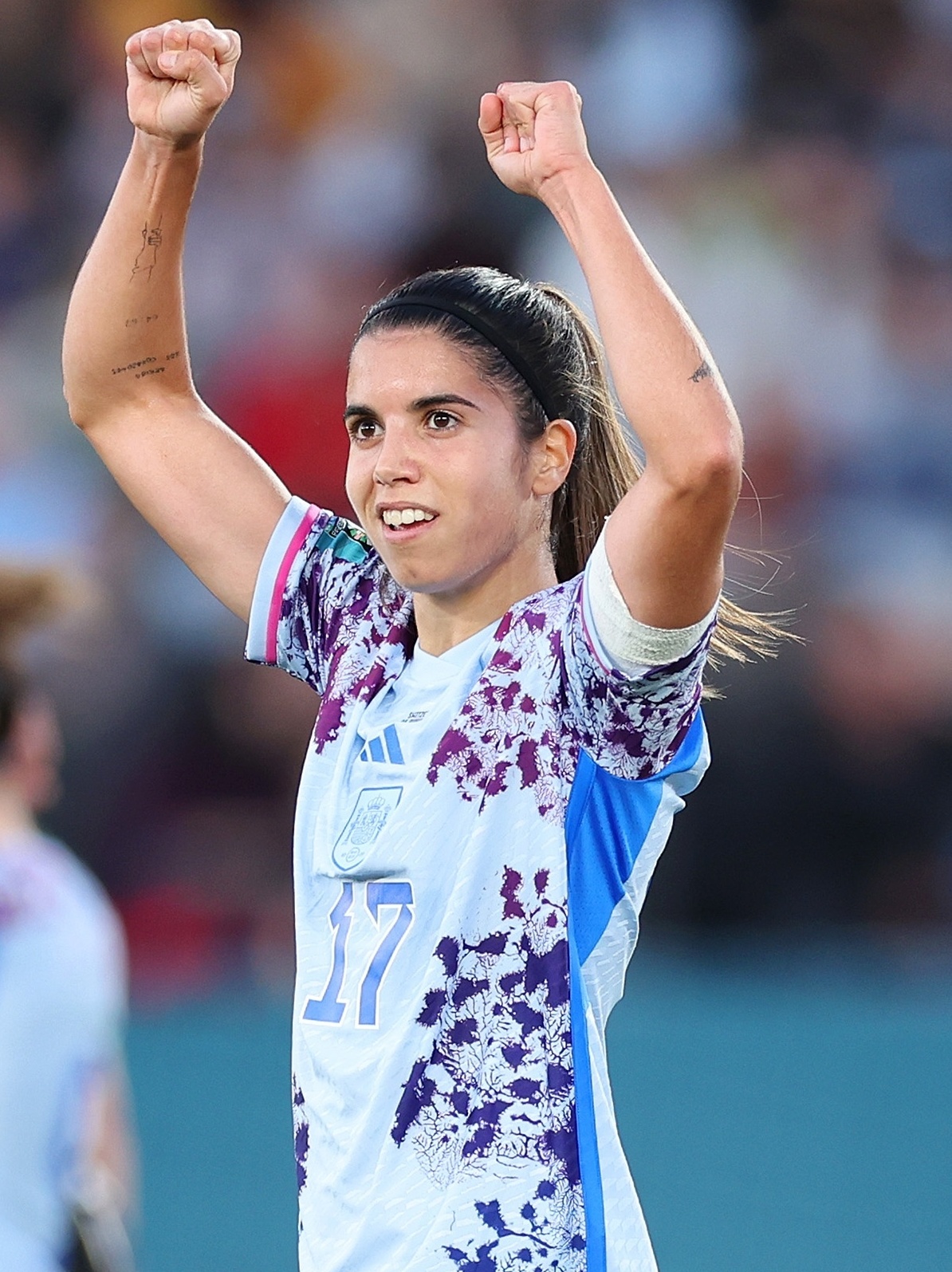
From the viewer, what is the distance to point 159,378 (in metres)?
2.59

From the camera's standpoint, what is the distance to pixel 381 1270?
6.95 feet

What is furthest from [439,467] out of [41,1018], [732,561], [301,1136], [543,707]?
[732,561]

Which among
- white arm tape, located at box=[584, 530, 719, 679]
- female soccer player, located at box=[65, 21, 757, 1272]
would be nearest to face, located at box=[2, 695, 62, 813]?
female soccer player, located at box=[65, 21, 757, 1272]

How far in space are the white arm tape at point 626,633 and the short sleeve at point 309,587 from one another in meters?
0.49

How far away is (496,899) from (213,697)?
13.9 ft

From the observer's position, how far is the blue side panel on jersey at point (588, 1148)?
212 cm

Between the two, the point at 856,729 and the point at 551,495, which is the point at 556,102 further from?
the point at 856,729

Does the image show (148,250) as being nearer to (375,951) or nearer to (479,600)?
(479,600)

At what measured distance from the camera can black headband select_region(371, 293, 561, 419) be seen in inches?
89.8

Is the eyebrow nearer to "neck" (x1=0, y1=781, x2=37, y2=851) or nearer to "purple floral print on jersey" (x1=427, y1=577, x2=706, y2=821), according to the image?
"purple floral print on jersey" (x1=427, y1=577, x2=706, y2=821)

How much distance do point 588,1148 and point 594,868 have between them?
300mm

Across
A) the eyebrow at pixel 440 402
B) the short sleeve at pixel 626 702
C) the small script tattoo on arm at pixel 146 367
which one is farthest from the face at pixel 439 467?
the small script tattoo on arm at pixel 146 367

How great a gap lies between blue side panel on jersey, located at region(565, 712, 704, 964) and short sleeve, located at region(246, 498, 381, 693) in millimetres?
455

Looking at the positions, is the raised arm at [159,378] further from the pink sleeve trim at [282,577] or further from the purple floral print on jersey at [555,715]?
the purple floral print on jersey at [555,715]
